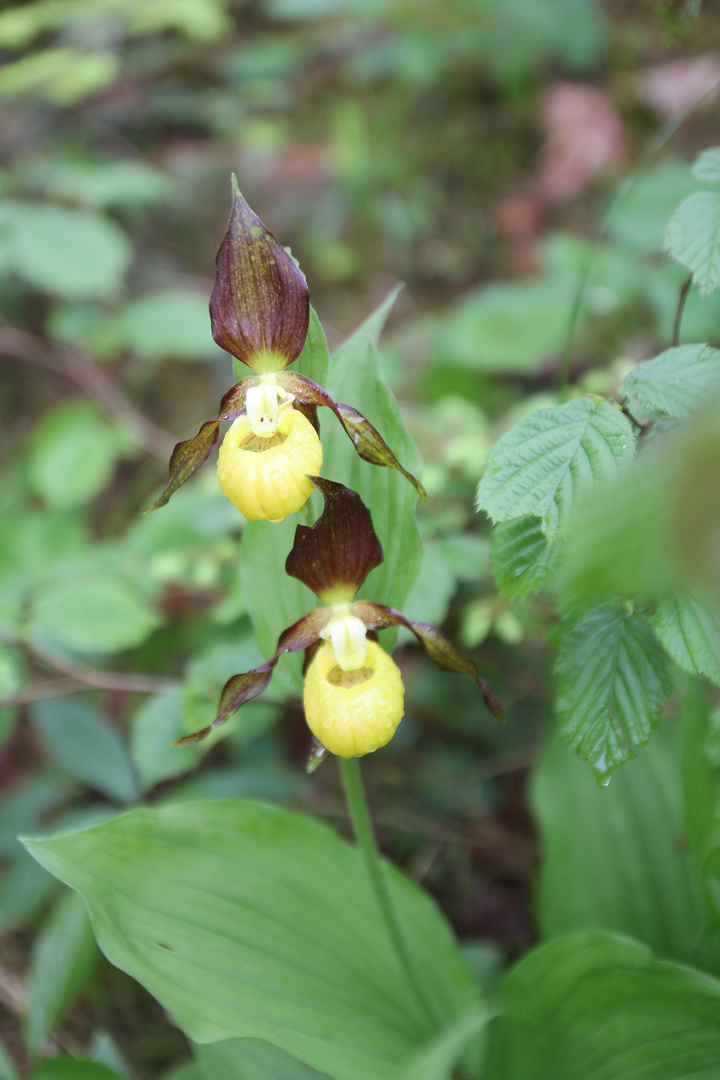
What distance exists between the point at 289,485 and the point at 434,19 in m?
3.49

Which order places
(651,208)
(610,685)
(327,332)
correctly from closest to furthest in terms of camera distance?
(610,685) < (651,208) < (327,332)

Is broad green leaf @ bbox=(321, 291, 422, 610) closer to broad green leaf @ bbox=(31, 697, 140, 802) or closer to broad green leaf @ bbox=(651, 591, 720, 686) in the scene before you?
broad green leaf @ bbox=(651, 591, 720, 686)

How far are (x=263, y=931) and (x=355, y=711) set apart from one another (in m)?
0.55

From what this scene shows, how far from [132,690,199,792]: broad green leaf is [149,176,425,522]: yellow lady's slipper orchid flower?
2.08 ft

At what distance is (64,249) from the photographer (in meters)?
2.38

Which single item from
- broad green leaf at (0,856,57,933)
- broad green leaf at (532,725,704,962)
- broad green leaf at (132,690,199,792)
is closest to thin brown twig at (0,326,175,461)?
broad green leaf at (132,690,199,792)

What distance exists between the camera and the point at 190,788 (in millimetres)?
1659

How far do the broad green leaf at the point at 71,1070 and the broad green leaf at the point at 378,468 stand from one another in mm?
928

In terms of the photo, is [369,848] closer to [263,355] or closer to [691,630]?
[691,630]

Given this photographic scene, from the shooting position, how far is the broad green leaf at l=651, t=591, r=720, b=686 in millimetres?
858

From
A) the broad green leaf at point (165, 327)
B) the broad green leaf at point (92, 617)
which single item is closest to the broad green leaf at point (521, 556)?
the broad green leaf at point (92, 617)

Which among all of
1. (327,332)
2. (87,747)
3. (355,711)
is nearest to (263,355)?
(355,711)

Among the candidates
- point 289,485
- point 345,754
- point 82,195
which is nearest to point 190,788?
point 345,754

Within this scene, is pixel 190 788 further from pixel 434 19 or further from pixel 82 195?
pixel 434 19
